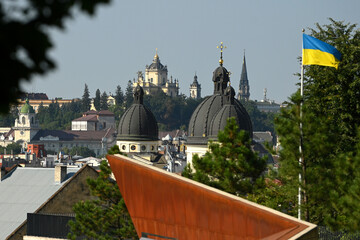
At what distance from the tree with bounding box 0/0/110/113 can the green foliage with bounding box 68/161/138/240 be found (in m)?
26.4

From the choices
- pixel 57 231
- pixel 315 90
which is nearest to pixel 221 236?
pixel 315 90

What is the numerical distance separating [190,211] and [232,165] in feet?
30.1

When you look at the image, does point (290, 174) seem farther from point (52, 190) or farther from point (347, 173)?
point (52, 190)

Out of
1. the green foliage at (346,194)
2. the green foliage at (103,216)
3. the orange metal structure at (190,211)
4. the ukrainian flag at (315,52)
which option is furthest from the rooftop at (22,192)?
the orange metal structure at (190,211)

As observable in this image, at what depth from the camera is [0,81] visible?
407cm

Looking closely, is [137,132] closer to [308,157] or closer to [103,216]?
[103,216]

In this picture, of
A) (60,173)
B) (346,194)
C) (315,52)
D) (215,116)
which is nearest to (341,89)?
(315,52)

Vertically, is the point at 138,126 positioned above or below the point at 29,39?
below

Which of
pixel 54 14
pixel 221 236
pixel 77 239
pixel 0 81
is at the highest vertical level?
pixel 54 14

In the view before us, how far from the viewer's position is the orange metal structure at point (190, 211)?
17.0m

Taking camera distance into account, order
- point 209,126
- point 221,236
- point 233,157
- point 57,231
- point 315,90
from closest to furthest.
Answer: point 221,236
point 233,157
point 315,90
point 57,231
point 209,126

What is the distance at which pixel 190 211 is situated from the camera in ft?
60.7

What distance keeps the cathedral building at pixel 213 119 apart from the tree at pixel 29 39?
5754 cm

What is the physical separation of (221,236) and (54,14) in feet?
47.1
